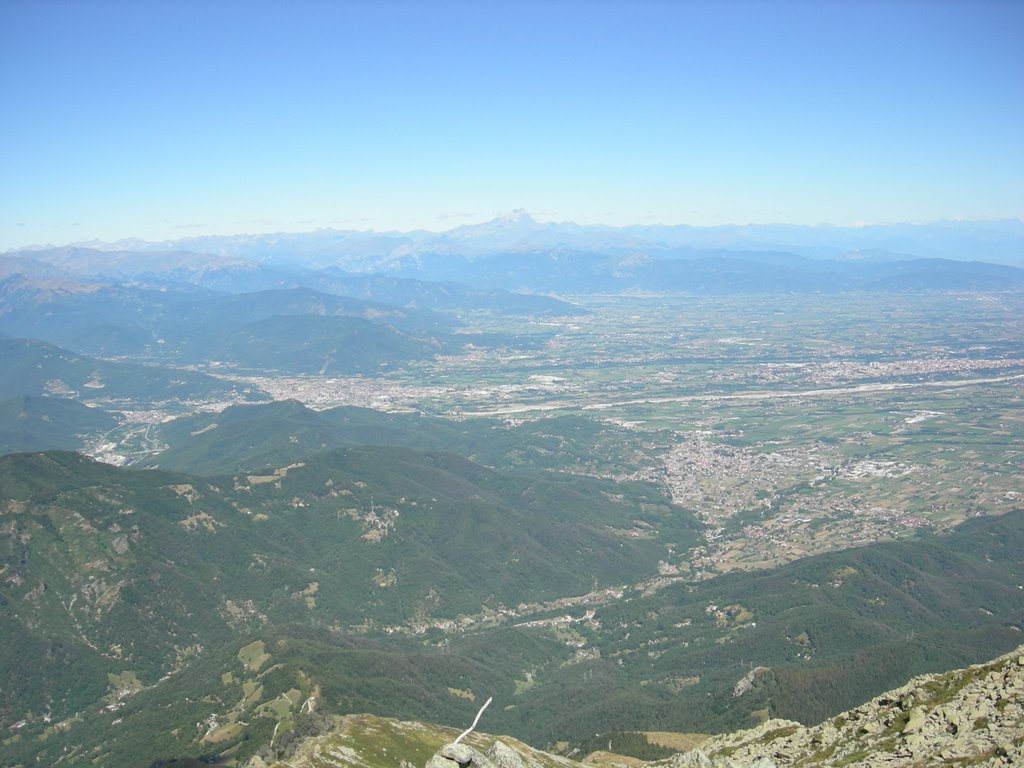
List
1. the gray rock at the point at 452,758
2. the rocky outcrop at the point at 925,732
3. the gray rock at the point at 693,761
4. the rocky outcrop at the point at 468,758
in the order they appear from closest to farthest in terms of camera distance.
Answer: the gray rock at the point at 452,758
the rocky outcrop at the point at 468,758
the rocky outcrop at the point at 925,732
the gray rock at the point at 693,761

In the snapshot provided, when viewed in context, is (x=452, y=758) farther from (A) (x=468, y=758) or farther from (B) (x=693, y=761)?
(B) (x=693, y=761)

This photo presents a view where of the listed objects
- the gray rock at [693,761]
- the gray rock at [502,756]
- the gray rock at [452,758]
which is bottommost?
the gray rock at [693,761]

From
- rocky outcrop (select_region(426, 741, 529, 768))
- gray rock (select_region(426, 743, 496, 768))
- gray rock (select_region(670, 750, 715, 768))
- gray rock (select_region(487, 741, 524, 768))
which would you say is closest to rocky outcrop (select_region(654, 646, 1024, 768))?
gray rock (select_region(670, 750, 715, 768))

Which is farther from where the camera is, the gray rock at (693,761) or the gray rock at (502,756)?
the gray rock at (693,761)

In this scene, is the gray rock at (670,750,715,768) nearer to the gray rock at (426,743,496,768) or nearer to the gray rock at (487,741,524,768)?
the gray rock at (487,741,524,768)

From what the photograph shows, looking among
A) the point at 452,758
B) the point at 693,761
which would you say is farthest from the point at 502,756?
the point at 693,761

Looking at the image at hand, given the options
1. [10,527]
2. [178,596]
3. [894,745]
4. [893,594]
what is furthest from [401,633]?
[894,745]

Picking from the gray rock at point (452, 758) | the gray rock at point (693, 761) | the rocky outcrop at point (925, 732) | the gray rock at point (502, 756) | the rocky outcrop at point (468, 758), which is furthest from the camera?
the gray rock at point (693, 761)

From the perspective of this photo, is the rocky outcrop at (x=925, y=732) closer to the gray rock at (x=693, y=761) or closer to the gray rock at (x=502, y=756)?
the gray rock at (x=693, y=761)

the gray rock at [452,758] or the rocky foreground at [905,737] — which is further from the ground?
the gray rock at [452,758]

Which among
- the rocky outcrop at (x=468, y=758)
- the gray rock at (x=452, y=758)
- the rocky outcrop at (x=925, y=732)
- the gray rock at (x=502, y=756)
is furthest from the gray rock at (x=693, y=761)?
the gray rock at (x=452, y=758)

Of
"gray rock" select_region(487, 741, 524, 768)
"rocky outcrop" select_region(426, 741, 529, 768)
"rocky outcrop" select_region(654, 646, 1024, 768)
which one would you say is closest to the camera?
"rocky outcrop" select_region(426, 741, 529, 768)
